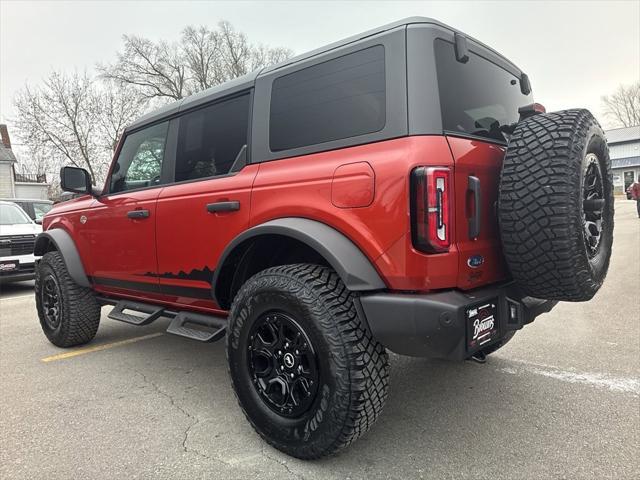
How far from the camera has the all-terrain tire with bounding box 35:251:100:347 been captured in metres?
4.07

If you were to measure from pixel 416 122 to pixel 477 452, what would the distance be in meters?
1.68

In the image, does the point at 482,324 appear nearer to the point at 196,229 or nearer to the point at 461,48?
the point at 461,48

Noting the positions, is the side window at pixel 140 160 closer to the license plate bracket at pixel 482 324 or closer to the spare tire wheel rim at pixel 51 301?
the spare tire wheel rim at pixel 51 301

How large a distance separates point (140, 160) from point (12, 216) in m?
6.74

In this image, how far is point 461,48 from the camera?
7.30 feet

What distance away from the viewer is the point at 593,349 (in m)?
3.85

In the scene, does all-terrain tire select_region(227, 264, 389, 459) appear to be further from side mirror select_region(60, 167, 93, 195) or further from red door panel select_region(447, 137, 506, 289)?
side mirror select_region(60, 167, 93, 195)

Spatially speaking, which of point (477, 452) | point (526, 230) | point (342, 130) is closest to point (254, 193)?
point (342, 130)

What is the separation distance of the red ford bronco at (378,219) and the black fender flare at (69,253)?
66.0 inches

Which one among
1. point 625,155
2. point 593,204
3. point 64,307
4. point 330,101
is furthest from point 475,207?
point 625,155

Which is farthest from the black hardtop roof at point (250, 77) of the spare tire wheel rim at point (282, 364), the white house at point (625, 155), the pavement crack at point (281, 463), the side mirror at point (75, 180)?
the white house at point (625, 155)

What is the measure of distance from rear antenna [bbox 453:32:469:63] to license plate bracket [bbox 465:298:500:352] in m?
1.18

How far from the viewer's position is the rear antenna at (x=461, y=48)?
2223mm

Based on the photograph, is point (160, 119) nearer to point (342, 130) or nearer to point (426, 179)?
point (342, 130)
